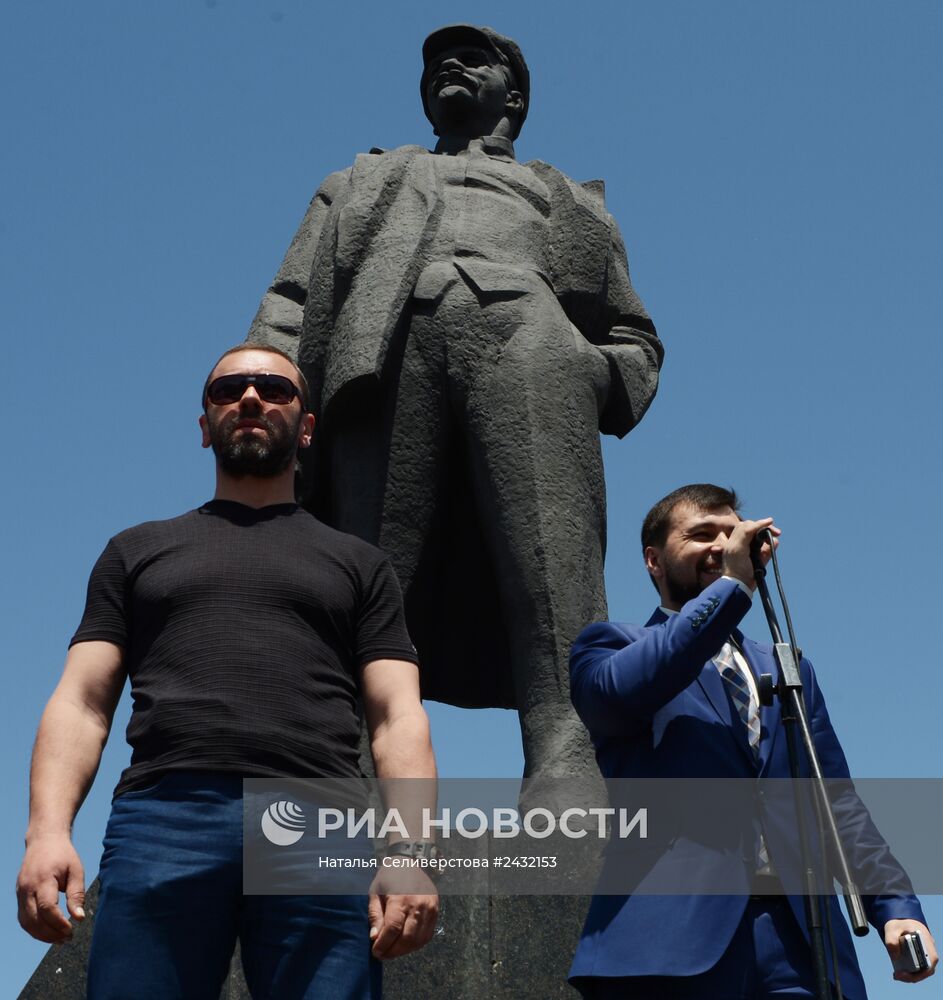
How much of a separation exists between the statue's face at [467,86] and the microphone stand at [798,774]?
3898 mm

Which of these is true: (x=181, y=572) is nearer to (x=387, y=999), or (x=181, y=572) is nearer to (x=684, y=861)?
(x=684, y=861)

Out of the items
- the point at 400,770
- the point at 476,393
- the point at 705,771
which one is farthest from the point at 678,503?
the point at 476,393

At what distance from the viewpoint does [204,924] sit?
3.49 meters

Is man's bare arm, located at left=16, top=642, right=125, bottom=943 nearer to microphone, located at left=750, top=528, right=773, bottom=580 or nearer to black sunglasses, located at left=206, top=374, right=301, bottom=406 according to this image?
black sunglasses, located at left=206, top=374, right=301, bottom=406

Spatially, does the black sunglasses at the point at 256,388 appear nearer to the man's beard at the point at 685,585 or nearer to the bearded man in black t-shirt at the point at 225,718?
the bearded man in black t-shirt at the point at 225,718

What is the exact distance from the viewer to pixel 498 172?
724cm

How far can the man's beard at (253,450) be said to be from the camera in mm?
4086

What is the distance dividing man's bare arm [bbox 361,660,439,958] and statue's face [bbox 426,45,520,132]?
4.21 metres

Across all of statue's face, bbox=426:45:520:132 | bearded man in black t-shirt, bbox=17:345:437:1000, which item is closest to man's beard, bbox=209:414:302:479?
bearded man in black t-shirt, bbox=17:345:437:1000

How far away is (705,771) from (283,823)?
3.56 ft

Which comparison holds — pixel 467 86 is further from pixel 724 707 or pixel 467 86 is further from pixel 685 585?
pixel 724 707

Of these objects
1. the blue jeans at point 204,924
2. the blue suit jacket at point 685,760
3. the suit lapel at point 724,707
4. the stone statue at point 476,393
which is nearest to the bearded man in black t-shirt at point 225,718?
the blue jeans at point 204,924

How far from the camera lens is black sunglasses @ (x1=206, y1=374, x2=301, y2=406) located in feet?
13.6

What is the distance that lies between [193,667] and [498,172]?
156 inches
